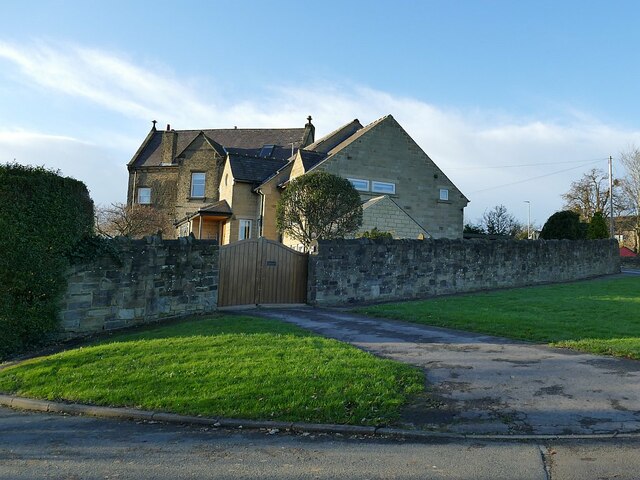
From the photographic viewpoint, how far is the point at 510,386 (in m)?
6.67

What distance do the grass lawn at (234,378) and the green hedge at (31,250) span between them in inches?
73.0

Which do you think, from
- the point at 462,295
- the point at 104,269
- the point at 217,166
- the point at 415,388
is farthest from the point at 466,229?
the point at 415,388

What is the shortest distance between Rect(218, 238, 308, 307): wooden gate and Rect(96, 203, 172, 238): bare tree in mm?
17010

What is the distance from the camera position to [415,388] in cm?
646

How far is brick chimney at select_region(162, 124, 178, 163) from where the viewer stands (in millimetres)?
41656

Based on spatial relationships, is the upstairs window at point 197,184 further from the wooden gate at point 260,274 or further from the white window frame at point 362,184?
the wooden gate at point 260,274

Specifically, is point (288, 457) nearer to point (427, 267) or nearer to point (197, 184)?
point (427, 267)

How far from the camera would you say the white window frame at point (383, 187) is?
2975cm

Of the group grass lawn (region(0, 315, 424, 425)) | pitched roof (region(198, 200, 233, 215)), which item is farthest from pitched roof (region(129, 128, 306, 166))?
grass lawn (region(0, 315, 424, 425))

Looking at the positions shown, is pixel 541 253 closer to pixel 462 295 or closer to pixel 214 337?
pixel 462 295

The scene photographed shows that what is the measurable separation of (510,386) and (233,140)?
4114 centimetres

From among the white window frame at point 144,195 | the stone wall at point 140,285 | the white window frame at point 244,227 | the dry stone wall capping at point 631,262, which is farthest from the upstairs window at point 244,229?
the dry stone wall capping at point 631,262

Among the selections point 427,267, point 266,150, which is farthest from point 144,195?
point 427,267

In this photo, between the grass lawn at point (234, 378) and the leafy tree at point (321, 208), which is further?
the leafy tree at point (321, 208)
